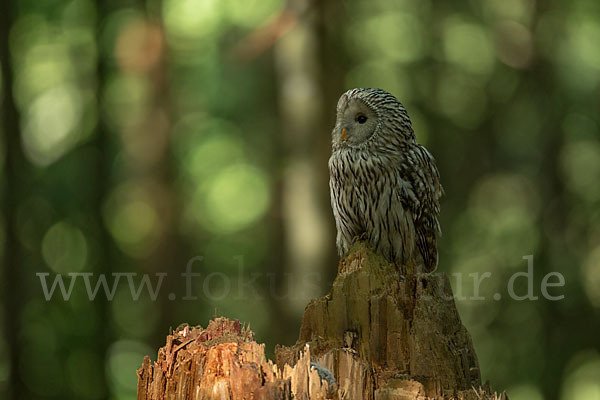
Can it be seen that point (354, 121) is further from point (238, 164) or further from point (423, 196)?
point (238, 164)

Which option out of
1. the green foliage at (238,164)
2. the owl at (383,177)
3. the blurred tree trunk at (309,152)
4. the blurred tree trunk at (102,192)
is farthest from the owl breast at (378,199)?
the blurred tree trunk at (102,192)

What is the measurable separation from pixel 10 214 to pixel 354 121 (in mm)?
6048

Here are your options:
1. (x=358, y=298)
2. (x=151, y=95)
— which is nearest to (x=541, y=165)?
(x=151, y=95)

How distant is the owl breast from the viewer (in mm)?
4215

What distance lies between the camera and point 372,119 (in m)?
4.12

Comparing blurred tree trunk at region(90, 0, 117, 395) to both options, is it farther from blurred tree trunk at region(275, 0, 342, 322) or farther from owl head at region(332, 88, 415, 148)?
owl head at region(332, 88, 415, 148)

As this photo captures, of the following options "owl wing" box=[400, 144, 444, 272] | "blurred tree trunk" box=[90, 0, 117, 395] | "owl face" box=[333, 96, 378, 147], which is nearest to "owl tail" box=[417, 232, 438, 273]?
"owl wing" box=[400, 144, 444, 272]

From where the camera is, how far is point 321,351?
2805 mm

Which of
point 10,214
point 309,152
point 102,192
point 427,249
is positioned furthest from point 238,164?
point 427,249

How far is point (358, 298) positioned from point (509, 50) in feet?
26.5

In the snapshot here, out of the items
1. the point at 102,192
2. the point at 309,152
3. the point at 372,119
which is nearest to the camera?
the point at 372,119

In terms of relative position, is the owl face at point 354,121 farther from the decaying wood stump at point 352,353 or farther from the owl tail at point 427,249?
the decaying wood stump at point 352,353

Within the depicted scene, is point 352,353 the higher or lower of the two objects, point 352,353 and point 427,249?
the lower

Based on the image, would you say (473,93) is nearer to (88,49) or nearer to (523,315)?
(523,315)
